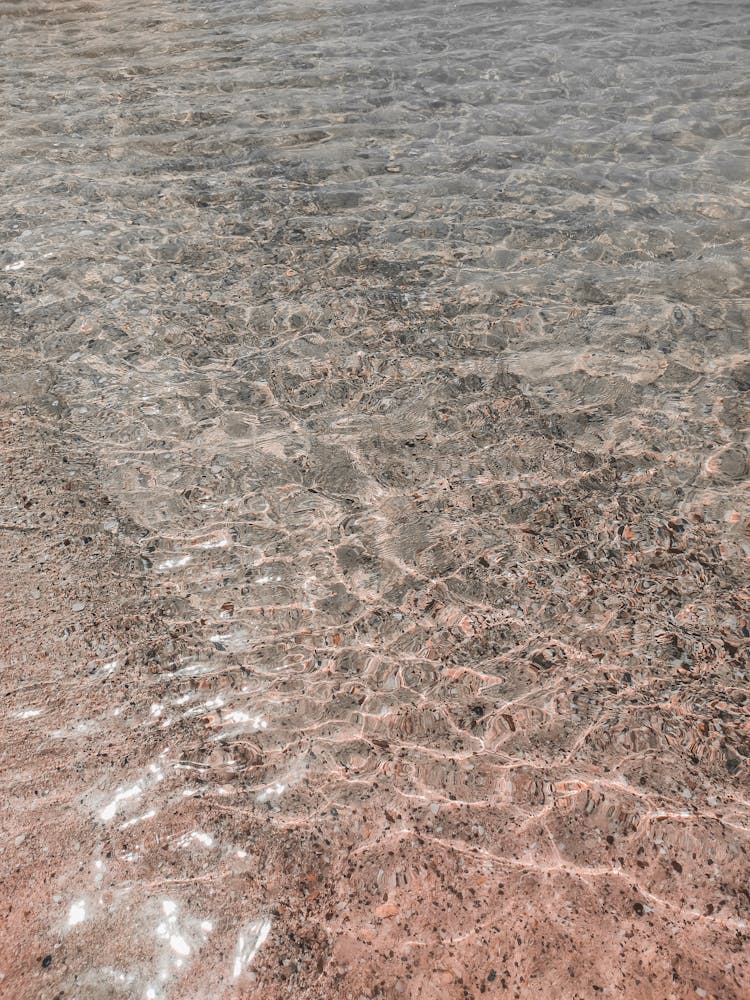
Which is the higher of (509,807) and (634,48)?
(634,48)

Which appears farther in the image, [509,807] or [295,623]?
[295,623]

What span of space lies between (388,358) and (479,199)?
2.00m

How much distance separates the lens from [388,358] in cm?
425

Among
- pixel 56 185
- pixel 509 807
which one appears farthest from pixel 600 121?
pixel 509 807

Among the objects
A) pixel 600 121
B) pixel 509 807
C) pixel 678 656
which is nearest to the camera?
pixel 509 807

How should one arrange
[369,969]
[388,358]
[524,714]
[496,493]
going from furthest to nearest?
[388,358], [496,493], [524,714], [369,969]

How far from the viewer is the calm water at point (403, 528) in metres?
2.15

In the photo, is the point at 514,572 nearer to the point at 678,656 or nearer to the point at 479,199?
the point at 678,656

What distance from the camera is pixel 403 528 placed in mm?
3312

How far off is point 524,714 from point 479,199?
4.06 m

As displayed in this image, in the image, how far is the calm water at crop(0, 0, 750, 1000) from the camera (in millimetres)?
2146

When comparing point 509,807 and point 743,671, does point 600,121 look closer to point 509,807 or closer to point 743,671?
point 743,671

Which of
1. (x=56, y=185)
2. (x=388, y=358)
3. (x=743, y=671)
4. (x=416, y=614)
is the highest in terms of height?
(x=56, y=185)

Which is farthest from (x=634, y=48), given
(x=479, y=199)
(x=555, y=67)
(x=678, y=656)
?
(x=678, y=656)
